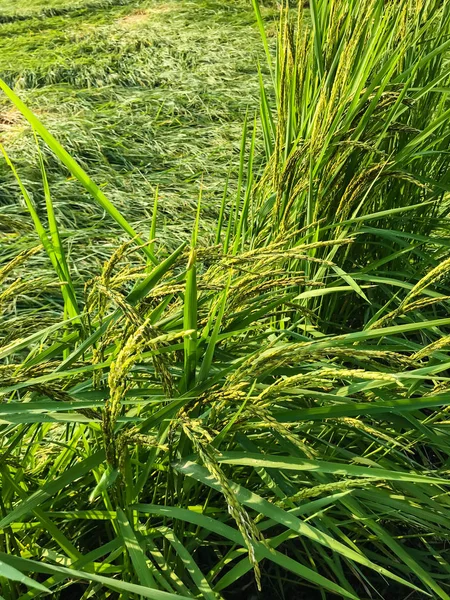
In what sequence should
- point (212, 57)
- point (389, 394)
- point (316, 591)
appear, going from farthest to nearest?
point (212, 57), point (316, 591), point (389, 394)

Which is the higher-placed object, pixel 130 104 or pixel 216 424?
pixel 216 424

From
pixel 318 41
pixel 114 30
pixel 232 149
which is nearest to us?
pixel 318 41

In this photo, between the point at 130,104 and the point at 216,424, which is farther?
the point at 130,104

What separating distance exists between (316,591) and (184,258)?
2.78ft

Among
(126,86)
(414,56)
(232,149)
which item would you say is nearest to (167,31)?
(126,86)

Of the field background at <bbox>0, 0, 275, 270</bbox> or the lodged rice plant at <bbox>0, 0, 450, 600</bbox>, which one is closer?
the lodged rice plant at <bbox>0, 0, 450, 600</bbox>

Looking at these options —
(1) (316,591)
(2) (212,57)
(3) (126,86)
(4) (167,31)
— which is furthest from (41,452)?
(4) (167,31)

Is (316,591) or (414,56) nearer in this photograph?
(316,591)

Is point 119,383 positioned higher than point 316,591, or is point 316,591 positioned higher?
point 119,383

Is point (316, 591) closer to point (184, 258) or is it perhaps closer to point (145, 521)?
point (145, 521)

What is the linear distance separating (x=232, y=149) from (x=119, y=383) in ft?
10.7

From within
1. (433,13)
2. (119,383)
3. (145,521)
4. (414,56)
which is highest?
(433,13)

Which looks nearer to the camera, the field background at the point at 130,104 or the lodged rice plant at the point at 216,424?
the lodged rice plant at the point at 216,424

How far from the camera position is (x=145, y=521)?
1.17 m
